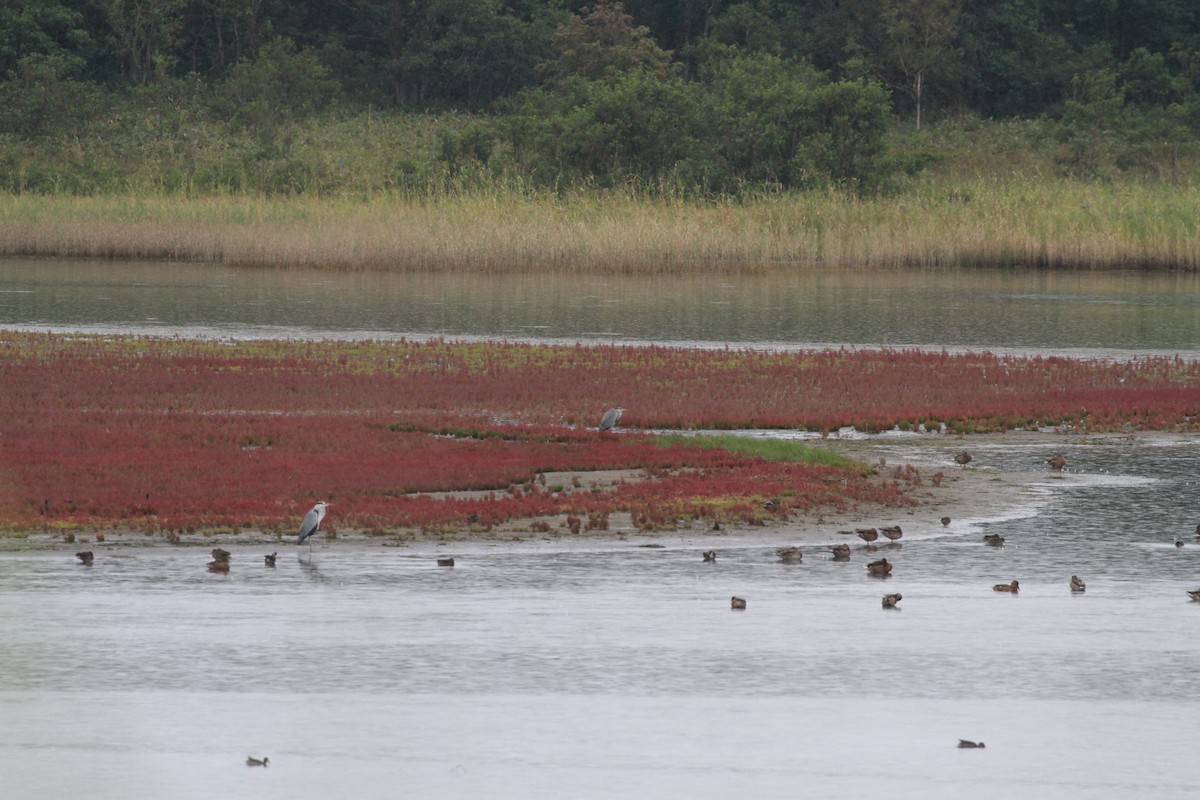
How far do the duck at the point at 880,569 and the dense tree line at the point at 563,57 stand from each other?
53.9 metres

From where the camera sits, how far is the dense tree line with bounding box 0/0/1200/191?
245 feet

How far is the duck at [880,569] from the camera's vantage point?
12352 mm

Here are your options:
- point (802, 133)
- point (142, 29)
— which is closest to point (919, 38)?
point (802, 133)

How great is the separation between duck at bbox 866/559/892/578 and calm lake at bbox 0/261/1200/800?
0.17m

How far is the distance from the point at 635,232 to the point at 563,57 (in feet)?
117

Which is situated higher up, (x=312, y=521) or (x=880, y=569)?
(x=312, y=521)

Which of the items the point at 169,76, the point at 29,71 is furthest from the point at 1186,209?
the point at 169,76

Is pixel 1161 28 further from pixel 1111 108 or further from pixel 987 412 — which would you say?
pixel 987 412

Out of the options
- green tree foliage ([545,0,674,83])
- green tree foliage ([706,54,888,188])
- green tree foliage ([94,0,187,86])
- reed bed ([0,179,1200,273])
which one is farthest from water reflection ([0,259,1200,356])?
green tree foliage ([94,0,187,86])

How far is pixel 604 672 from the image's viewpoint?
951 cm

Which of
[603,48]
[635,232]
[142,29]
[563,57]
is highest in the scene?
[142,29]

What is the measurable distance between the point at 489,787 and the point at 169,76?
84.5m

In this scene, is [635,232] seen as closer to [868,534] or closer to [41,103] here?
[868,534]

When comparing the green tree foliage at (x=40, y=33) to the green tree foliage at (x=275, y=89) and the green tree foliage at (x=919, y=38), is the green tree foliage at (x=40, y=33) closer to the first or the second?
the green tree foliage at (x=275, y=89)
